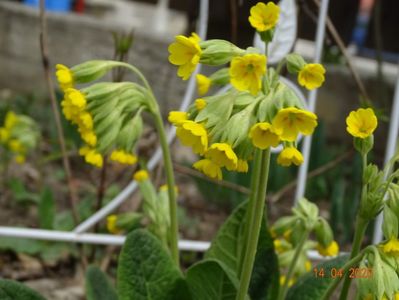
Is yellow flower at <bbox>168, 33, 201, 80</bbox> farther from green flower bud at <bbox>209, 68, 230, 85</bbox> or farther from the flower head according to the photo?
green flower bud at <bbox>209, 68, 230, 85</bbox>

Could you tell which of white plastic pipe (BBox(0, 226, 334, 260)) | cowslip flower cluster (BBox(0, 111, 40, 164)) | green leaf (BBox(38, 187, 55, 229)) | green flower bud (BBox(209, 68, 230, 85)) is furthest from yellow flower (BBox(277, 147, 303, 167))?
cowslip flower cluster (BBox(0, 111, 40, 164))

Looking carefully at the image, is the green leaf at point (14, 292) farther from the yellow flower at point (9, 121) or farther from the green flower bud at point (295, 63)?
the yellow flower at point (9, 121)

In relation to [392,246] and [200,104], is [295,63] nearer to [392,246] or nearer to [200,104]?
[200,104]

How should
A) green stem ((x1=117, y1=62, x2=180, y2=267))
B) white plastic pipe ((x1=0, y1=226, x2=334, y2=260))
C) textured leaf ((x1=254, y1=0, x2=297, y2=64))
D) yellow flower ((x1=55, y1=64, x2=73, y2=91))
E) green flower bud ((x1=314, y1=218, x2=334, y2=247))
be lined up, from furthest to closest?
white plastic pipe ((x1=0, y1=226, x2=334, y2=260))
textured leaf ((x1=254, y1=0, x2=297, y2=64))
green flower bud ((x1=314, y1=218, x2=334, y2=247))
green stem ((x1=117, y1=62, x2=180, y2=267))
yellow flower ((x1=55, y1=64, x2=73, y2=91))

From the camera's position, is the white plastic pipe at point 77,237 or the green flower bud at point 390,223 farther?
the white plastic pipe at point 77,237

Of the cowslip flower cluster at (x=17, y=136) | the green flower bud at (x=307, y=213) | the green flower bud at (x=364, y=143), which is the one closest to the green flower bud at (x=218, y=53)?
the green flower bud at (x=364, y=143)

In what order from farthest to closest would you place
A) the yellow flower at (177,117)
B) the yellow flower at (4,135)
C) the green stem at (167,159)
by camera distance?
the yellow flower at (4,135) < the green stem at (167,159) < the yellow flower at (177,117)

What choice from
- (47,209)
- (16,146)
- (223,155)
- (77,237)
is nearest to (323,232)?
(223,155)

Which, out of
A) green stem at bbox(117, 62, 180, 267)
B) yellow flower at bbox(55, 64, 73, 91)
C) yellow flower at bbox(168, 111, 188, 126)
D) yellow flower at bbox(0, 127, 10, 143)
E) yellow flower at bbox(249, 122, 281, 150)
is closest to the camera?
yellow flower at bbox(249, 122, 281, 150)
